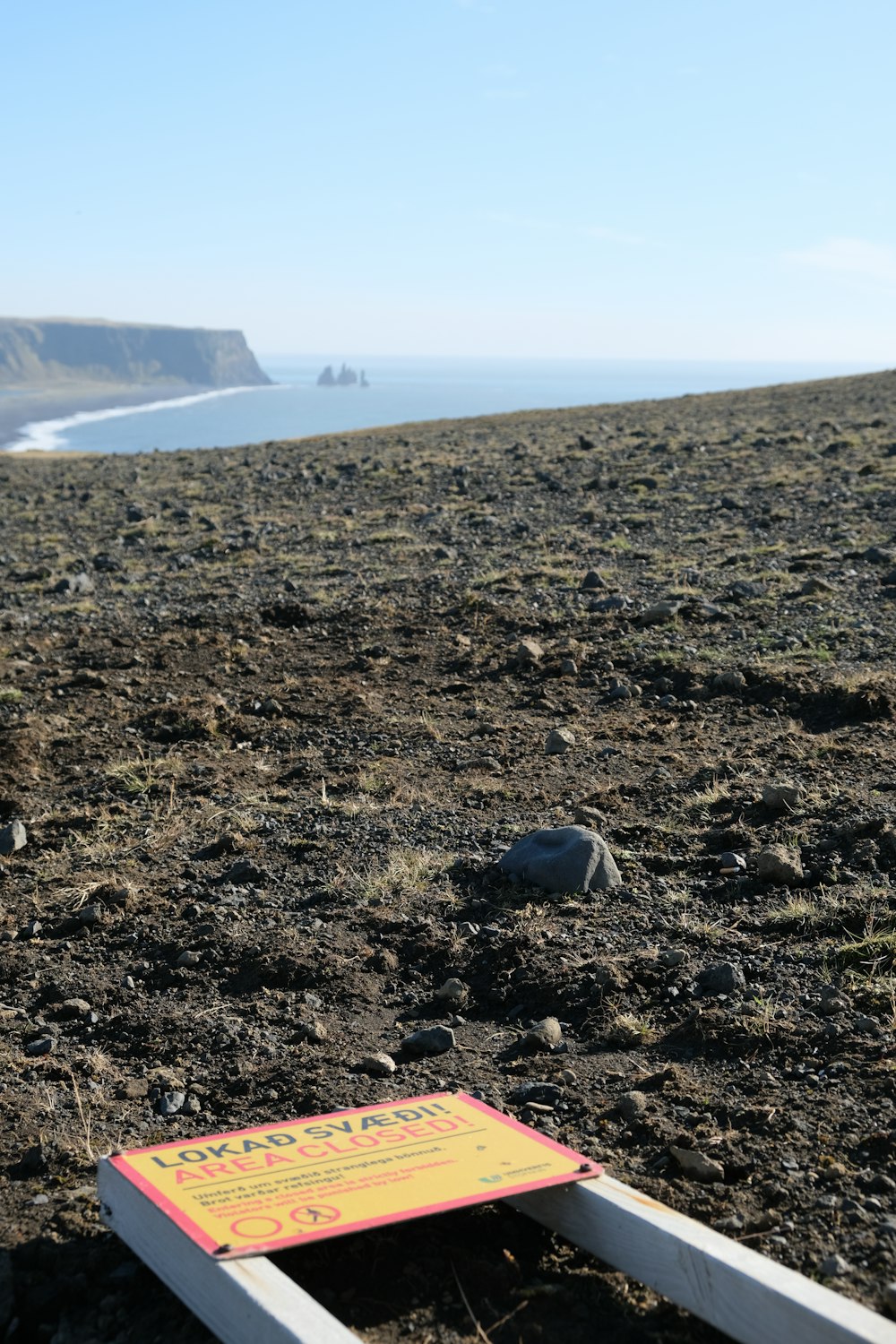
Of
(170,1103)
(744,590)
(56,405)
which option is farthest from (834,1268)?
(56,405)

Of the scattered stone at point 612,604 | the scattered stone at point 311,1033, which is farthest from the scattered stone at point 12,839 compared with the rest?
the scattered stone at point 612,604

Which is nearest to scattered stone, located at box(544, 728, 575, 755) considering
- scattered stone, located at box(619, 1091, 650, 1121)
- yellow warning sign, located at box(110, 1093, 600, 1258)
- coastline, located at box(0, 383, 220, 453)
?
scattered stone, located at box(619, 1091, 650, 1121)

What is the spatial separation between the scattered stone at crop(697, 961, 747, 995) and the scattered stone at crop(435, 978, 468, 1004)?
0.87 m

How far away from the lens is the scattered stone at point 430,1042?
4.37m

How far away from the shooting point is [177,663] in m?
9.73

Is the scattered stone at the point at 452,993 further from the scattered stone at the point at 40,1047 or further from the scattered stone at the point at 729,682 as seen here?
the scattered stone at the point at 729,682

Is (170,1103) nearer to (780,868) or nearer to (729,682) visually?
(780,868)

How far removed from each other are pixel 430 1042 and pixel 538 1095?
20.2 inches

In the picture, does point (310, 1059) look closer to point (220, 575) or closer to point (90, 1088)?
point (90, 1088)

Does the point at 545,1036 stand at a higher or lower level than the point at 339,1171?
lower

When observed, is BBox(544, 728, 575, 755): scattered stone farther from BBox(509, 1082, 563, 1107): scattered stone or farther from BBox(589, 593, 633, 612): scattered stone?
BBox(509, 1082, 563, 1107): scattered stone

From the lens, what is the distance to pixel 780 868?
5367mm

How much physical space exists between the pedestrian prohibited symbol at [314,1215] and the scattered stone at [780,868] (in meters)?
2.91

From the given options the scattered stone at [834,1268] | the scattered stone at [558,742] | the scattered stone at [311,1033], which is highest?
the scattered stone at [558,742]
